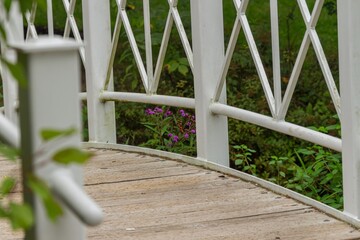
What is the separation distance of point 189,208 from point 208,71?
0.82 meters

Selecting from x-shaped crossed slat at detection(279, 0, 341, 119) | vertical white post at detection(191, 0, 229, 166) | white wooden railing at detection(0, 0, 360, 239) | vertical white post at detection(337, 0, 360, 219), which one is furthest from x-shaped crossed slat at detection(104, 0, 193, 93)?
vertical white post at detection(337, 0, 360, 219)

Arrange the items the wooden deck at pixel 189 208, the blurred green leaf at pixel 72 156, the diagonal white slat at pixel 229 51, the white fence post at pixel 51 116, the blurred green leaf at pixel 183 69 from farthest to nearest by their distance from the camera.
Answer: the blurred green leaf at pixel 183 69 < the diagonal white slat at pixel 229 51 < the wooden deck at pixel 189 208 < the white fence post at pixel 51 116 < the blurred green leaf at pixel 72 156

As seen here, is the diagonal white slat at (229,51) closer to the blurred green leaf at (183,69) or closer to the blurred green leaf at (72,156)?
the blurred green leaf at (183,69)

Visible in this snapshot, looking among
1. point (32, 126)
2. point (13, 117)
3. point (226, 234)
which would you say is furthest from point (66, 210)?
point (13, 117)

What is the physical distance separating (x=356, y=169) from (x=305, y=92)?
12.3 feet

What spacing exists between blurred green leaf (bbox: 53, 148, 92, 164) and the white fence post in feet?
0.77

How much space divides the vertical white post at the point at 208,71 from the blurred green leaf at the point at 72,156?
3332 mm

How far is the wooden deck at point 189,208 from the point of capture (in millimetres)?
3893

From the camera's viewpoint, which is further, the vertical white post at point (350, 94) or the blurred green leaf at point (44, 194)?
the vertical white post at point (350, 94)

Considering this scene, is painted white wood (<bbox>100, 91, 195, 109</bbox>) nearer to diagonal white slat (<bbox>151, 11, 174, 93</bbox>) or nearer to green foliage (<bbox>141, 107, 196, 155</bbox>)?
diagonal white slat (<bbox>151, 11, 174, 93</bbox>)

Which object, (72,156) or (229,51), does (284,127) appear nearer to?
(229,51)

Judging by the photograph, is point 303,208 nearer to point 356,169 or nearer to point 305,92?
point 356,169

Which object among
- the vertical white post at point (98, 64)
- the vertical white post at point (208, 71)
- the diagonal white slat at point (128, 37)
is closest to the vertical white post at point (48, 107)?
the vertical white post at point (208, 71)

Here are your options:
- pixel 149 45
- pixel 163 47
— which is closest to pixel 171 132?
pixel 149 45
